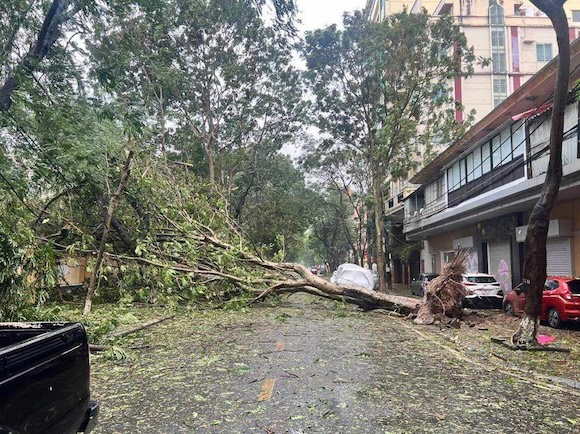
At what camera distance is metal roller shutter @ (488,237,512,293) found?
21.9m

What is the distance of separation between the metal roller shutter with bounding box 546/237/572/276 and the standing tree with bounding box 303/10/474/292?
23.1 feet

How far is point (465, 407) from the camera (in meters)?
5.46

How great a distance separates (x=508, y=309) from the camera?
54.1 feet

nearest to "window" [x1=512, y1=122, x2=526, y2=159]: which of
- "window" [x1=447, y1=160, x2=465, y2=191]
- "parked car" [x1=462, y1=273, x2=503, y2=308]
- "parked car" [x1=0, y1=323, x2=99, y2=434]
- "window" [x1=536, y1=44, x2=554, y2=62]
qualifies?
"parked car" [x1=462, y1=273, x2=503, y2=308]

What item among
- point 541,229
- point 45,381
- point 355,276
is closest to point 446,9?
point 355,276

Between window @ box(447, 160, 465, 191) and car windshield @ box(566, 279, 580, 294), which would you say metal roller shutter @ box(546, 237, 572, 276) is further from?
window @ box(447, 160, 465, 191)

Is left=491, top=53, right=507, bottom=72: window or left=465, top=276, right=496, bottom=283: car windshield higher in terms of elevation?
left=491, top=53, right=507, bottom=72: window

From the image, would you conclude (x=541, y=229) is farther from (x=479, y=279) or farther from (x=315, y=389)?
(x=479, y=279)

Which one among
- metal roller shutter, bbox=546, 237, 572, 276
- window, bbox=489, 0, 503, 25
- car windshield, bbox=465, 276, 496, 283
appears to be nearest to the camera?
metal roller shutter, bbox=546, 237, 572, 276

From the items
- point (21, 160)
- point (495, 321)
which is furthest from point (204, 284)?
point (495, 321)

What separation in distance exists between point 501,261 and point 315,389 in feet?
61.8

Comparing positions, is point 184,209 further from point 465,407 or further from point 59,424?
point 59,424

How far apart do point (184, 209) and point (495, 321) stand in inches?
395

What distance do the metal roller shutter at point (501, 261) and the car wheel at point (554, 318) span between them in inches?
346
